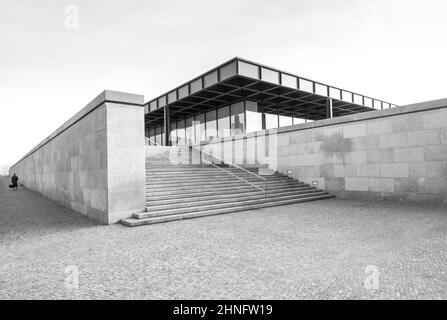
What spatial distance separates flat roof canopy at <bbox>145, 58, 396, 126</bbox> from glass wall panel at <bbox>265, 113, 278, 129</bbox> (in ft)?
1.30

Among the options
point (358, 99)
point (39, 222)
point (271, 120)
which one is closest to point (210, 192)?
point (39, 222)

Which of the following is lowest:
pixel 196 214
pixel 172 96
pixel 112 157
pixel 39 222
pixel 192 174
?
pixel 39 222

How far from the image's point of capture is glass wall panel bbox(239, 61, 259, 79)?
17.7 m

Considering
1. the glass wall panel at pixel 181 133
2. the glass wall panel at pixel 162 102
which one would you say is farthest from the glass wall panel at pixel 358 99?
the glass wall panel at pixel 162 102

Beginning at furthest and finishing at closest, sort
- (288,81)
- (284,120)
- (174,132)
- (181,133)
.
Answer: (174,132), (181,133), (284,120), (288,81)

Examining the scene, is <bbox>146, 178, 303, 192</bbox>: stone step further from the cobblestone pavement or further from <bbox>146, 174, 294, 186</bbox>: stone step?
the cobblestone pavement

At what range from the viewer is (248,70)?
18031 mm

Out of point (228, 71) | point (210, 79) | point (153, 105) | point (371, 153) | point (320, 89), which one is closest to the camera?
point (371, 153)

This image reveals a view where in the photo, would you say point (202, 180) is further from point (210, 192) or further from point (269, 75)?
point (269, 75)

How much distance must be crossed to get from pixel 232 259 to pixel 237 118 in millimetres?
19084

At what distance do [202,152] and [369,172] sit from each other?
11.6 metres

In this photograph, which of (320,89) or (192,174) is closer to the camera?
(192,174)

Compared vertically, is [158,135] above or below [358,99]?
below

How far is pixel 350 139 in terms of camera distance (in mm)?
12984
